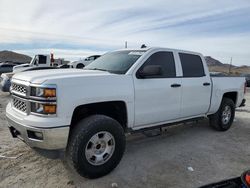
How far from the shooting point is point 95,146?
3.58 m

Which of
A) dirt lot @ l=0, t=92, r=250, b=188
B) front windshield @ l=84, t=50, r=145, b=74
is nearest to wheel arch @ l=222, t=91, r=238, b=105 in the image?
dirt lot @ l=0, t=92, r=250, b=188

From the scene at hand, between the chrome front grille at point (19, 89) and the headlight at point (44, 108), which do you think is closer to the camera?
the headlight at point (44, 108)

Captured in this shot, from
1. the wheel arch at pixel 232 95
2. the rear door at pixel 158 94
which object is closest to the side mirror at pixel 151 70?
the rear door at pixel 158 94

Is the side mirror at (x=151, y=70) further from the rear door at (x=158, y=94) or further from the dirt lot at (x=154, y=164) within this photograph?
the dirt lot at (x=154, y=164)

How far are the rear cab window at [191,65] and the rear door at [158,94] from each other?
331 millimetres

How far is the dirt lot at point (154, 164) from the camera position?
140 inches

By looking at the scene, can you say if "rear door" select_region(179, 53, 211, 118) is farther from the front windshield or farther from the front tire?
the front tire

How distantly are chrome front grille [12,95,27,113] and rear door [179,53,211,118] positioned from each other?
2921 millimetres

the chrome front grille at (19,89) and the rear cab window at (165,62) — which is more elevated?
the rear cab window at (165,62)

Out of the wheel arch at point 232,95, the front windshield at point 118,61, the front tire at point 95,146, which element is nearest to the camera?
the front tire at point 95,146

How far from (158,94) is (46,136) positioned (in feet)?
6.78

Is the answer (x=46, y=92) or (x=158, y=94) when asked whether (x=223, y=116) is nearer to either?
(x=158, y=94)

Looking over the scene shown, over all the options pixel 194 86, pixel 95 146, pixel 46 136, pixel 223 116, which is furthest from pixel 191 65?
pixel 46 136

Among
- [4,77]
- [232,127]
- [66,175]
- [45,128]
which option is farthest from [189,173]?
[4,77]
